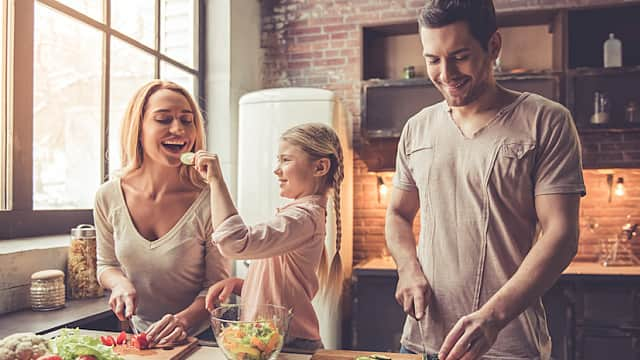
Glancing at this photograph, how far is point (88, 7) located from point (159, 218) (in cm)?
166

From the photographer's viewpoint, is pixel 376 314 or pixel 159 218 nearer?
pixel 159 218

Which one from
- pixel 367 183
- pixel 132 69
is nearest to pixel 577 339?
pixel 367 183

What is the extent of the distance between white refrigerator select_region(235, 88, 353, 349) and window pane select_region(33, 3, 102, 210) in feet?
3.03

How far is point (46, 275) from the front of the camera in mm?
2076

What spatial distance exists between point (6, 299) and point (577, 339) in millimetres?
2810

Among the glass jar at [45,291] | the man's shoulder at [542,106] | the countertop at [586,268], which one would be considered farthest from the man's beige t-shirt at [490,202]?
the countertop at [586,268]

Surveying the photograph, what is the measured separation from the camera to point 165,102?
1663 mm

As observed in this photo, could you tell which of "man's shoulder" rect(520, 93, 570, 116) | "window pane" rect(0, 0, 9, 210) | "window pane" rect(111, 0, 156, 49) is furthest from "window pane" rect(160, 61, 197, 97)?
"man's shoulder" rect(520, 93, 570, 116)

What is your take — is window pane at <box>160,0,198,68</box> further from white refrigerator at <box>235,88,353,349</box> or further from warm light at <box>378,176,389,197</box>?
warm light at <box>378,176,389,197</box>

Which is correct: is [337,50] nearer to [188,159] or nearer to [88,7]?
[88,7]

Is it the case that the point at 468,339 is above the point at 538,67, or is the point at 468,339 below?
below

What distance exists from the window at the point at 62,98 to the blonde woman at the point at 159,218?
867mm

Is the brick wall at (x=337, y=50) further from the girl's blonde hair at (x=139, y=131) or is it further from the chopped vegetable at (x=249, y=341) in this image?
the chopped vegetable at (x=249, y=341)

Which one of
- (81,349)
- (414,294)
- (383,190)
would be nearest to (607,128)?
(383,190)
